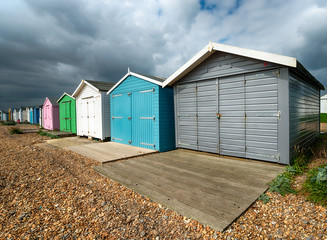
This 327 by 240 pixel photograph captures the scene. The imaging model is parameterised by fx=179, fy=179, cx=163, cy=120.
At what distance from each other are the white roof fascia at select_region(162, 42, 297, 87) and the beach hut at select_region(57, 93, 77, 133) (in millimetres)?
9814

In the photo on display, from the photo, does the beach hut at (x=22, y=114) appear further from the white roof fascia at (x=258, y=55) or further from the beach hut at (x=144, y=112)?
the white roof fascia at (x=258, y=55)

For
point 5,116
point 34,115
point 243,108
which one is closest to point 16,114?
point 5,116

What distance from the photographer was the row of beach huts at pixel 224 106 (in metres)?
4.68

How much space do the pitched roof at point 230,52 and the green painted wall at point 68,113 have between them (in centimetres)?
983

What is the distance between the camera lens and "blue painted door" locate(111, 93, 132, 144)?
8305 mm

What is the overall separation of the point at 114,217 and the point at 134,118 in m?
5.52

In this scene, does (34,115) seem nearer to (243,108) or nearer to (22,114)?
(22,114)

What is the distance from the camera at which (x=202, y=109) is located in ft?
20.3

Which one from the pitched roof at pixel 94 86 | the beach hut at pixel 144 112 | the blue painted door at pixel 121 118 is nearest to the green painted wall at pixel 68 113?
the pitched roof at pixel 94 86

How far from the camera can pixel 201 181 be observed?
12.5ft

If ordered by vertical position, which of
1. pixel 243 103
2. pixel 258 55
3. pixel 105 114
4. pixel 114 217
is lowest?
pixel 114 217

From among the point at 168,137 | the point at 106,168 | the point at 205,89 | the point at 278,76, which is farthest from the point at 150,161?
the point at 278,76

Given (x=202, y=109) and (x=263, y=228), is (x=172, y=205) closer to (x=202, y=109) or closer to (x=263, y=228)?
(x=263, y=228)

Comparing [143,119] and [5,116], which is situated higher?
[5,116]
